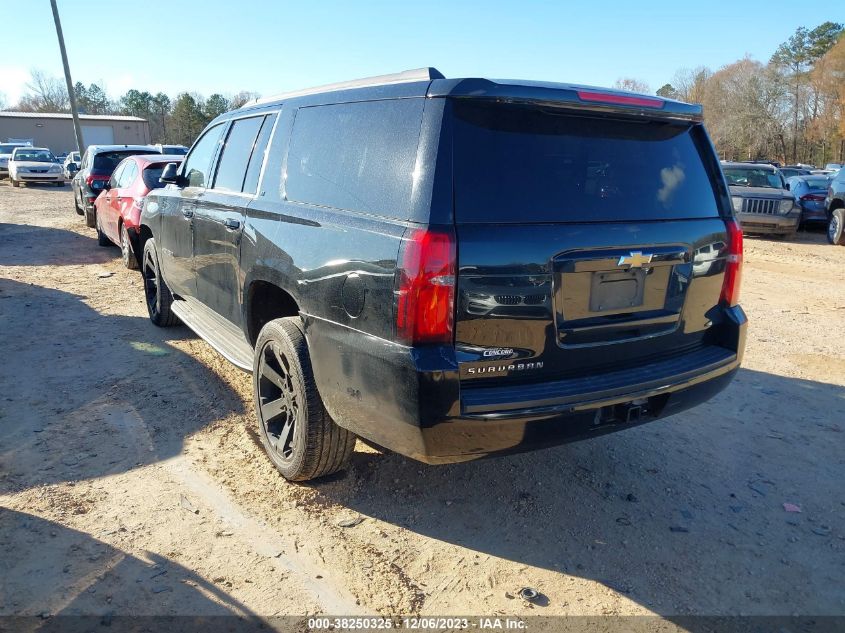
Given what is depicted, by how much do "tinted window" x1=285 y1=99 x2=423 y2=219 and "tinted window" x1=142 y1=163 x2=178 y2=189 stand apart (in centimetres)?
561

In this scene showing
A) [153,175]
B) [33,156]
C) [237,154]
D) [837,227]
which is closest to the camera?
[237,154]

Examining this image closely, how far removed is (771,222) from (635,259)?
13485 mm

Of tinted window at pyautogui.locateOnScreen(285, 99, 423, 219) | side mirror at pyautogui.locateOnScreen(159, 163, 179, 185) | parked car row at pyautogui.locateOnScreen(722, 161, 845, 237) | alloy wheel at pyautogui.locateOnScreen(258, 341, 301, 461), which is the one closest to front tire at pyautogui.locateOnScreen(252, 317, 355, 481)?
alloy wheel at pyautogui.locateOnScreen(258, 341, 301, 461)

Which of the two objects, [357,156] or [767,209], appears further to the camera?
[767,209]

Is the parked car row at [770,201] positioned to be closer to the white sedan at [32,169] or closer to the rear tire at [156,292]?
the rear tire at [156,292]

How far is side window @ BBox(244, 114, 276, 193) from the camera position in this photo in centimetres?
400

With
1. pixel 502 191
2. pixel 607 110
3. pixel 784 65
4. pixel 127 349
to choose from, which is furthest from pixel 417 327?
pixel 784 65

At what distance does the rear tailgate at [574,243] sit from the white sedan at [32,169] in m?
32.6

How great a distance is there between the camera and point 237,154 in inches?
175

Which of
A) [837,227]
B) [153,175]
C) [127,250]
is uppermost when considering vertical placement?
[153,175]

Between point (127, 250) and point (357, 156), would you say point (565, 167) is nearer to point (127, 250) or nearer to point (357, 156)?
point (357, 156)

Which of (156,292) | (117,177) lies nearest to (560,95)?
(156,292)

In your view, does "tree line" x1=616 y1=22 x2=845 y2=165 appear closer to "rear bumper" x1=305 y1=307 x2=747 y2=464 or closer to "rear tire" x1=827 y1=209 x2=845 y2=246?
"rear tire" x1=827 y1=209 x2=845 y2=246

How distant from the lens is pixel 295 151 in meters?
3.65
